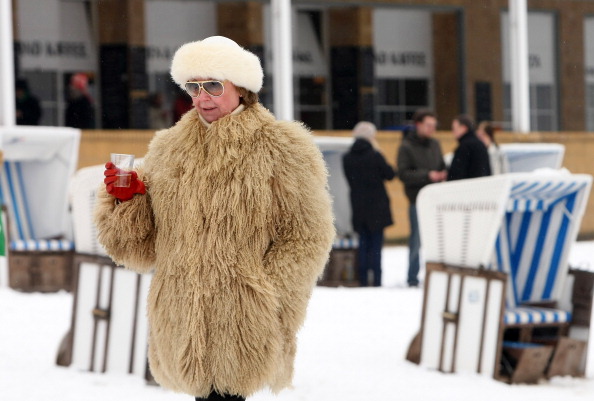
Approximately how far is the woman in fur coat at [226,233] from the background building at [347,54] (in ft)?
44.3

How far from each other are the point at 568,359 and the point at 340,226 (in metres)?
5.27

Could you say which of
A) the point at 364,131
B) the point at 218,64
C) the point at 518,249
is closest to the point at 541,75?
the point at 364,131

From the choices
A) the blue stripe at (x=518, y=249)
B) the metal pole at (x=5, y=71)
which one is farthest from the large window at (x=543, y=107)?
the blue stripe at (x=518, y=249)

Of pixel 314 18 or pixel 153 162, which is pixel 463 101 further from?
pixel 153 162

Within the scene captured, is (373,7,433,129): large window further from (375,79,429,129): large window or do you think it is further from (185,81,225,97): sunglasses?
(185,81,225,97): sunglasses

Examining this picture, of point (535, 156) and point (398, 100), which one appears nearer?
point (535, 156)

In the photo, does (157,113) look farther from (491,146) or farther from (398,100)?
(491,146)

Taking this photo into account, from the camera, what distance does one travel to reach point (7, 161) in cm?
1035

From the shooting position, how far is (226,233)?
3451 mm

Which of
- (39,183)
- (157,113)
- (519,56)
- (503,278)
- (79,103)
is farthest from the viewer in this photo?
(157,113)

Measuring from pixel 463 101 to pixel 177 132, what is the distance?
15819 mm

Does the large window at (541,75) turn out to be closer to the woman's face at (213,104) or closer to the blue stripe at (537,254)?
the blue stripe at (537,254)

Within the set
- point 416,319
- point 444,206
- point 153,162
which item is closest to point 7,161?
point 416,319

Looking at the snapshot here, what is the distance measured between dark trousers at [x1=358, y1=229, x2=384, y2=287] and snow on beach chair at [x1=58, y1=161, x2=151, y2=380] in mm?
4084
